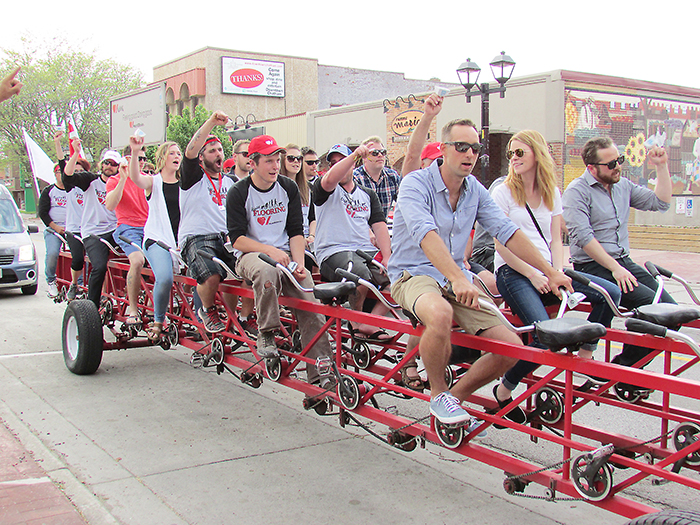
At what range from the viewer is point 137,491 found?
13.0 ft

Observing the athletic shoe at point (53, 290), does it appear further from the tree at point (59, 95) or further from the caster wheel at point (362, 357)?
the tree at point (59, 95)

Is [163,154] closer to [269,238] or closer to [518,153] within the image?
[269,238]

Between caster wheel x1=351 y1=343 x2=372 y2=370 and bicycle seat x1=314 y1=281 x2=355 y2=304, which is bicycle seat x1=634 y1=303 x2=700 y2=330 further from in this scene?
caster wheel x1=351 y1=343 x2=372 y2=370

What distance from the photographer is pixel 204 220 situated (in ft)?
19.4

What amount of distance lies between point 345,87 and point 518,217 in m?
48.2

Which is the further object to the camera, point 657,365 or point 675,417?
point 657,365

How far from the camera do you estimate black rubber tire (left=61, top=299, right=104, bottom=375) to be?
6.48 m

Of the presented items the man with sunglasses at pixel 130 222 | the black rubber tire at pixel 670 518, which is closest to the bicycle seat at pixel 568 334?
the black rubber tire at pixel 670 518

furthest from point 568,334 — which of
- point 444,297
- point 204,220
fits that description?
point 204,220

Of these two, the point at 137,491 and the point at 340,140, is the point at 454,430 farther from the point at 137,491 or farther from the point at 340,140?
the point at 340,140

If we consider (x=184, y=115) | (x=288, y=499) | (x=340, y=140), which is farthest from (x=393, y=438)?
(x=184, y=115)

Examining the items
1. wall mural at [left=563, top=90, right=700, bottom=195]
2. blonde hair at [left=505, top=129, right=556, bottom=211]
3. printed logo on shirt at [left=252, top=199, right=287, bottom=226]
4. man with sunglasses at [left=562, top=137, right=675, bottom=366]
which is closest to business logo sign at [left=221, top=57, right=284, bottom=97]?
wall mural at [left=563, top=90, right=700, bottom=195]

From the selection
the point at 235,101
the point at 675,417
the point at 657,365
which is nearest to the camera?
the point at 675,417

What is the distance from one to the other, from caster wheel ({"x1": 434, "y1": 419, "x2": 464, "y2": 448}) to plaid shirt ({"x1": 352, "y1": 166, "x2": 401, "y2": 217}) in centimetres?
341
